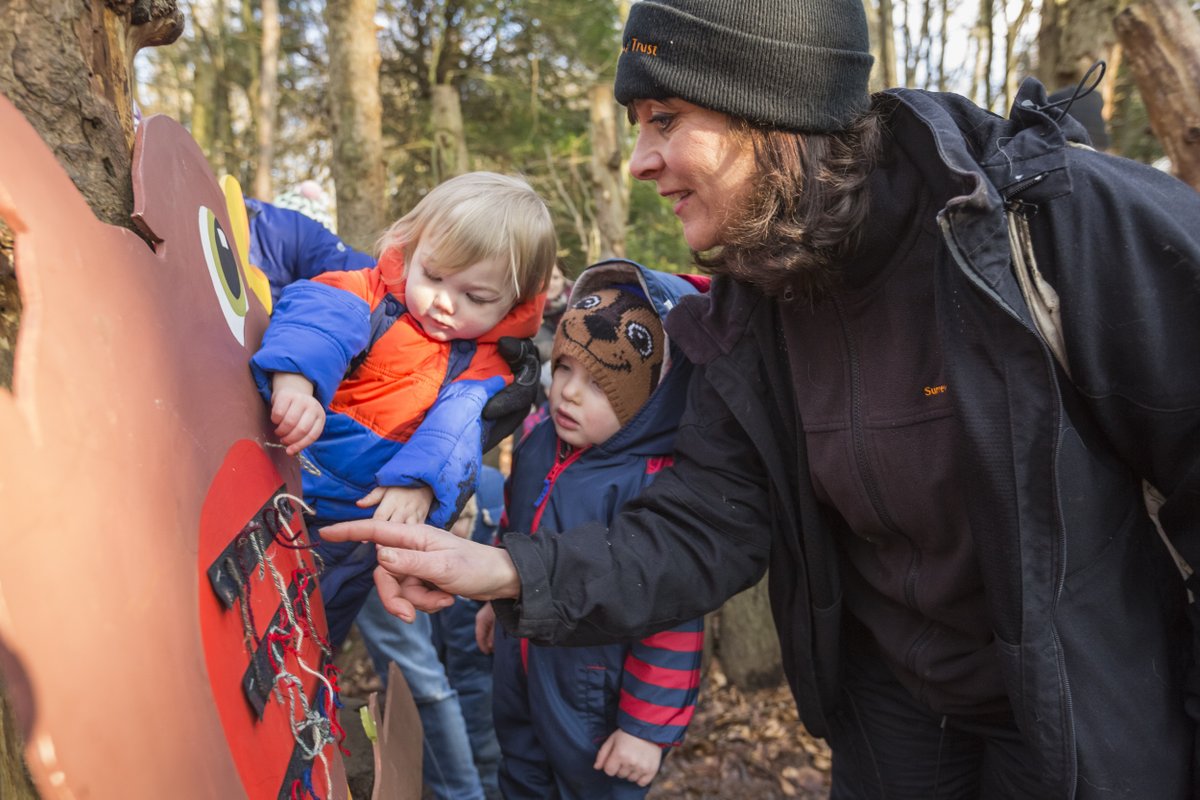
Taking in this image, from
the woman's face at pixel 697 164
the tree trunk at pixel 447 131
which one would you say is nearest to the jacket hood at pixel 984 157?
the woman's face at pixel 697 164

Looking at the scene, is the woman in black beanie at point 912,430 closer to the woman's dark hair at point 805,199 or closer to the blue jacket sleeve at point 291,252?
the woman's dark hair at point 805,199

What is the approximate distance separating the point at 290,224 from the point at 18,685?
1959 mm

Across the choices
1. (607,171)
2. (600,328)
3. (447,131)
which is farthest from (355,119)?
(600,328)

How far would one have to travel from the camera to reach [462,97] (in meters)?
9.34

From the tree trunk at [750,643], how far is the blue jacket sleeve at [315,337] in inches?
115

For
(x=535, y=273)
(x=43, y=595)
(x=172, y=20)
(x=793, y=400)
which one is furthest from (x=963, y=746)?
(x=172, y=20)

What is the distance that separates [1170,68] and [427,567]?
2762 mm

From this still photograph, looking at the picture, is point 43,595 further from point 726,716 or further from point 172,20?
point 726,716

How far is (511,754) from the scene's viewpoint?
87.8 inches

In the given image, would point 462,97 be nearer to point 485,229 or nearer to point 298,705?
point 485,229

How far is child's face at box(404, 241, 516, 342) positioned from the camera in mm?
1784

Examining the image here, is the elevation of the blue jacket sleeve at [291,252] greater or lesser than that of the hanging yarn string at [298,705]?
greater

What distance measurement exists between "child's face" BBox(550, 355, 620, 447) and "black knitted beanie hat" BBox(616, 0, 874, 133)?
78 cm

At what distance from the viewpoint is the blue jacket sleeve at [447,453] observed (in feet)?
5.17
